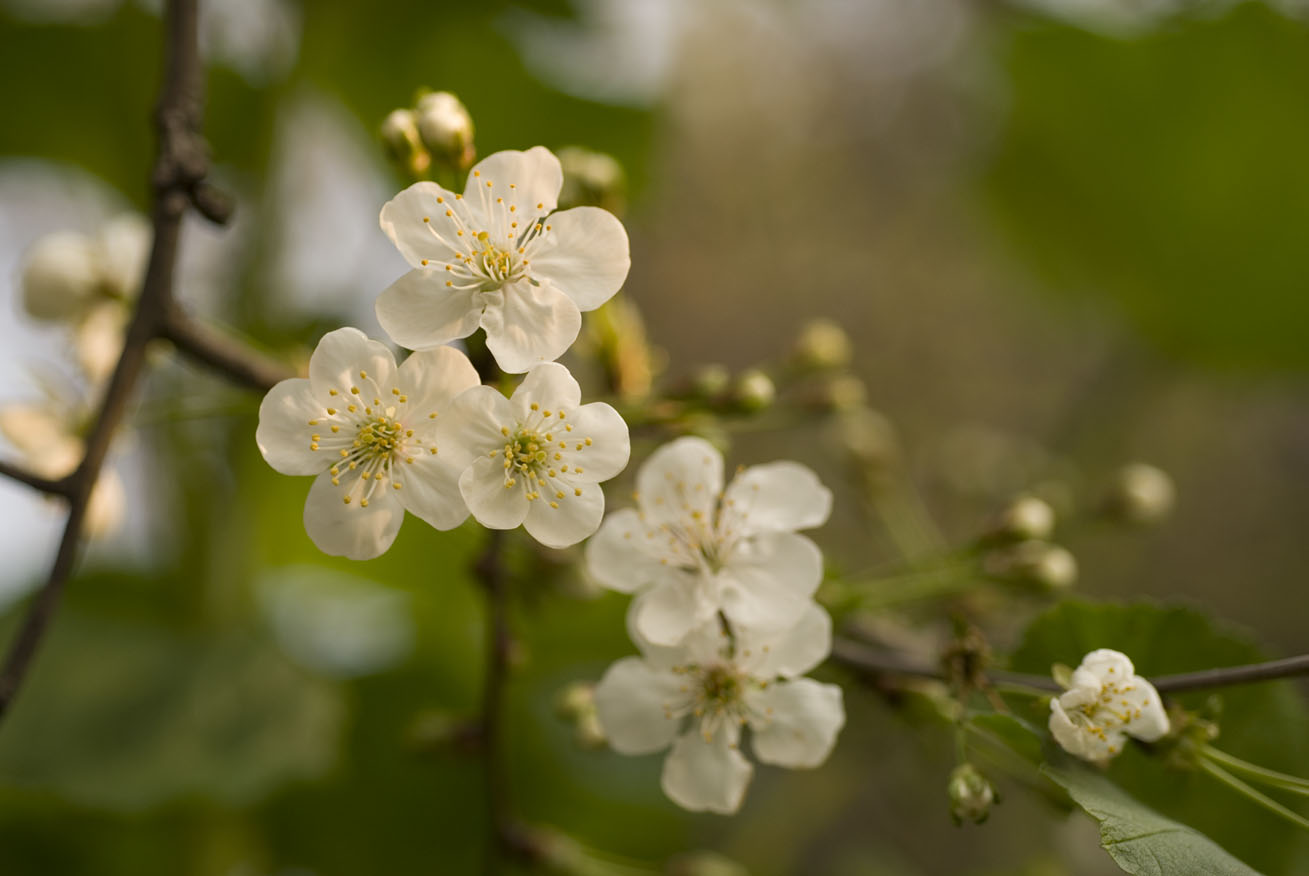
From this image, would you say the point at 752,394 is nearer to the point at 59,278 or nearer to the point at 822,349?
the point at 822,349

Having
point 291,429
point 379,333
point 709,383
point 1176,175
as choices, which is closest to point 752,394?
point 709,383

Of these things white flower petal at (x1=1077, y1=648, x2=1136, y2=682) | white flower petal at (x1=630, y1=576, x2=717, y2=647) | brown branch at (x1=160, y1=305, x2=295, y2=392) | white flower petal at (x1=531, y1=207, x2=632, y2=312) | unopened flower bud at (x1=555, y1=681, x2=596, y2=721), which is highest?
white flower petal at (x1=531, y1=207, x2=632, y2=312)

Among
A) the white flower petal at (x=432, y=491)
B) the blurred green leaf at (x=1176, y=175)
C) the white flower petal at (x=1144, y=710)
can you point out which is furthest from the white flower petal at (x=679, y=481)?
the blurred green leaf at (x=1176, y=175)

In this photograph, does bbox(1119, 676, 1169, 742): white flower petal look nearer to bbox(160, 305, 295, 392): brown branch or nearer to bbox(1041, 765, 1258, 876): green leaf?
bbox(1041, 765, 1258, 876): green leaf

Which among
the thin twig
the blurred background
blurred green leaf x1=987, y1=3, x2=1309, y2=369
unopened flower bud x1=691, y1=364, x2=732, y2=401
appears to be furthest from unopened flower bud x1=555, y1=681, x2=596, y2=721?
blurred green leaf x1=987, y1=3, x2=1309, y2=369

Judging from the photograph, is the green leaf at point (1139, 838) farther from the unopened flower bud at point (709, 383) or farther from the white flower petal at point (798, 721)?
the unopened flower bud at point (709, 383)

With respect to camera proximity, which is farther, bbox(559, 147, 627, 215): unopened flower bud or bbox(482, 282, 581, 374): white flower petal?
bbox(559, 147, 627, 215): unopened flower bud

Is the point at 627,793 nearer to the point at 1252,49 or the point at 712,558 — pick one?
the point at 712,558
